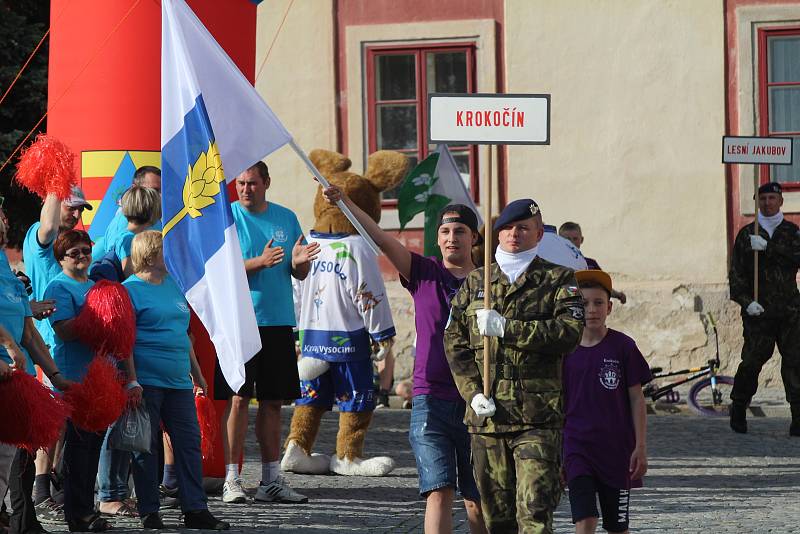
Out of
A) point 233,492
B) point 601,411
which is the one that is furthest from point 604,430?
point 233,492

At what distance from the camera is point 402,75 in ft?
63.3

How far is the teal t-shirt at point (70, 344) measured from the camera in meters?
8.41

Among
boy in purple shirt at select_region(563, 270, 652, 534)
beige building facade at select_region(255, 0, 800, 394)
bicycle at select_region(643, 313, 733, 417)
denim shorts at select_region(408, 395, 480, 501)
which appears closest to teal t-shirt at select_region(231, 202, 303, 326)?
denim shorts at select_region(408, 395, 480, 501)

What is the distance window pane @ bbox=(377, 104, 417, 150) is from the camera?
63.3 ft

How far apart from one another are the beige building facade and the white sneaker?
8.80 m

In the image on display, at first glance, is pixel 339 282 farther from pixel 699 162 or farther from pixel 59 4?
pixel 699 162

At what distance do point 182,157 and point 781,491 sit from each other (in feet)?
15.2

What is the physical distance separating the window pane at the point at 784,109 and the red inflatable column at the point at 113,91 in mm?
9913

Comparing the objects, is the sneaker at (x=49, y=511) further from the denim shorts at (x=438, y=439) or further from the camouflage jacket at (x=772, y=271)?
the camouflage jacket at (x=772, y=271)

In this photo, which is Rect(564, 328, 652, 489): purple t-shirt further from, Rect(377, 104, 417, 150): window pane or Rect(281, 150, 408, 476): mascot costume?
Rect(377, 104, 417, 150): window pane

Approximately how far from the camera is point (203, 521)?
8.48 meters

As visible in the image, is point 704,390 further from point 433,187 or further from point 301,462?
point 301,462

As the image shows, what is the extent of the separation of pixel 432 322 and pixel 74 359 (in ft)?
7.20

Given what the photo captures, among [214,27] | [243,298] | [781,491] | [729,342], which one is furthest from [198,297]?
[729,342]
